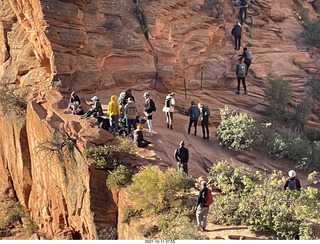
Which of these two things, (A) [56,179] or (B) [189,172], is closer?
Result: (B) [189,172]

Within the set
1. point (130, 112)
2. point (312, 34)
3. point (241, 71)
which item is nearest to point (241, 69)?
point (241, 71)

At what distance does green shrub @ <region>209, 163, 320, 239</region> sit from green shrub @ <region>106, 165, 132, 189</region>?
2597 mm

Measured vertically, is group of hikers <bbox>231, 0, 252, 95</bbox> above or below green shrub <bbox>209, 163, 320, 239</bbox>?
above

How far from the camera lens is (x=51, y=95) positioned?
57.1 ft

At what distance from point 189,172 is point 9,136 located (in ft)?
27.2

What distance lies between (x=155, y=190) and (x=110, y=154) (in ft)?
7.16

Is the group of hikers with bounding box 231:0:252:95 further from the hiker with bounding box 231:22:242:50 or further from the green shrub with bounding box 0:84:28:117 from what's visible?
the green shrub with bounding box 0:84:28:117

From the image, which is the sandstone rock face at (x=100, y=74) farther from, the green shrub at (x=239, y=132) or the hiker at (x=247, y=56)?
the hiker at (x=247, y=56)

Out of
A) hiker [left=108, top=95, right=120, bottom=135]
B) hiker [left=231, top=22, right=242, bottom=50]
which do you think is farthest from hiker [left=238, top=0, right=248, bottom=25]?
hiker [left=108, top=95, right=120, bottom=135]

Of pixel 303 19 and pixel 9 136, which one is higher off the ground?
pixel 303 19

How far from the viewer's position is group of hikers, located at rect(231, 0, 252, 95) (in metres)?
20.0

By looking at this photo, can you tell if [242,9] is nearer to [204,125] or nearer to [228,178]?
[204,125]

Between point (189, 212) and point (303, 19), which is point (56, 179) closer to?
point (189, 212)

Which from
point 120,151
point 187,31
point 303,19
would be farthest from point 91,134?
point 303,19
